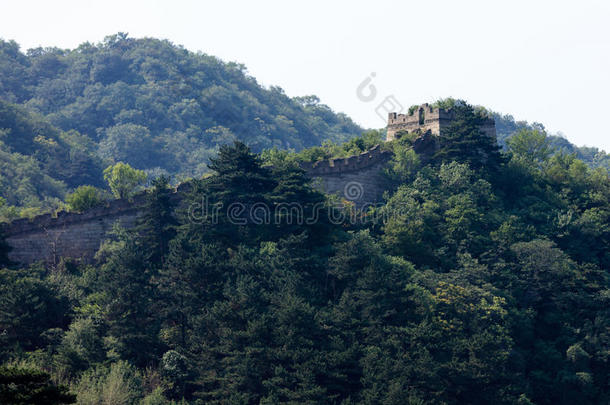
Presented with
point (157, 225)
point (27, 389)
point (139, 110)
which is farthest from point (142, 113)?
point (27, 389)

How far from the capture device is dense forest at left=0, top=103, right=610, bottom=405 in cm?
2916

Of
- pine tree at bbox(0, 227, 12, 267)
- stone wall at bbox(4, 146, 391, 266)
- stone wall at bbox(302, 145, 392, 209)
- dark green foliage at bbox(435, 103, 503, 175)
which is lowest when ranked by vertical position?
pine tree at bbox(0, 227, 12, 267)

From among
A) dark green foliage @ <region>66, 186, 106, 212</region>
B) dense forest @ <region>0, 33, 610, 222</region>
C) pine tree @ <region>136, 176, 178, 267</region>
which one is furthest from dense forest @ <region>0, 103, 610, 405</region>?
dense forest @ <region>0, 33, 610, 222</region>

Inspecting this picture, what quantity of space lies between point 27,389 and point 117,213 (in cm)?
2175

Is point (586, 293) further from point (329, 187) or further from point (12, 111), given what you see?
point (12, 111)

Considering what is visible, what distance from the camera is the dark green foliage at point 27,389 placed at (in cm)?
1566

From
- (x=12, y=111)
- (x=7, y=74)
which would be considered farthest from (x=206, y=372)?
(x=7, y=74)

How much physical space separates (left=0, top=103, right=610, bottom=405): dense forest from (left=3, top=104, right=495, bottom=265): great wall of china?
0.86 metres

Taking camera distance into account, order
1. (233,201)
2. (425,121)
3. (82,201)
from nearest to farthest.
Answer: (233,201), (82,201), (425,121)

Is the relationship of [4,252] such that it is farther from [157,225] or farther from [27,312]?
[157,225]

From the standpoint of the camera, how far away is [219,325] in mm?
30375

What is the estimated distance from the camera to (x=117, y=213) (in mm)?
37156

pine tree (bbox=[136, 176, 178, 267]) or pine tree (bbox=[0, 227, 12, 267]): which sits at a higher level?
pine tree (bbox=[136, 176, 178, 267])

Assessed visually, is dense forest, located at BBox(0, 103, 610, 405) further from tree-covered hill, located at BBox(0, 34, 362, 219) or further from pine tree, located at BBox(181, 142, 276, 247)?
tree-covered hill, located at BBox(0, 34, 362, 219)
